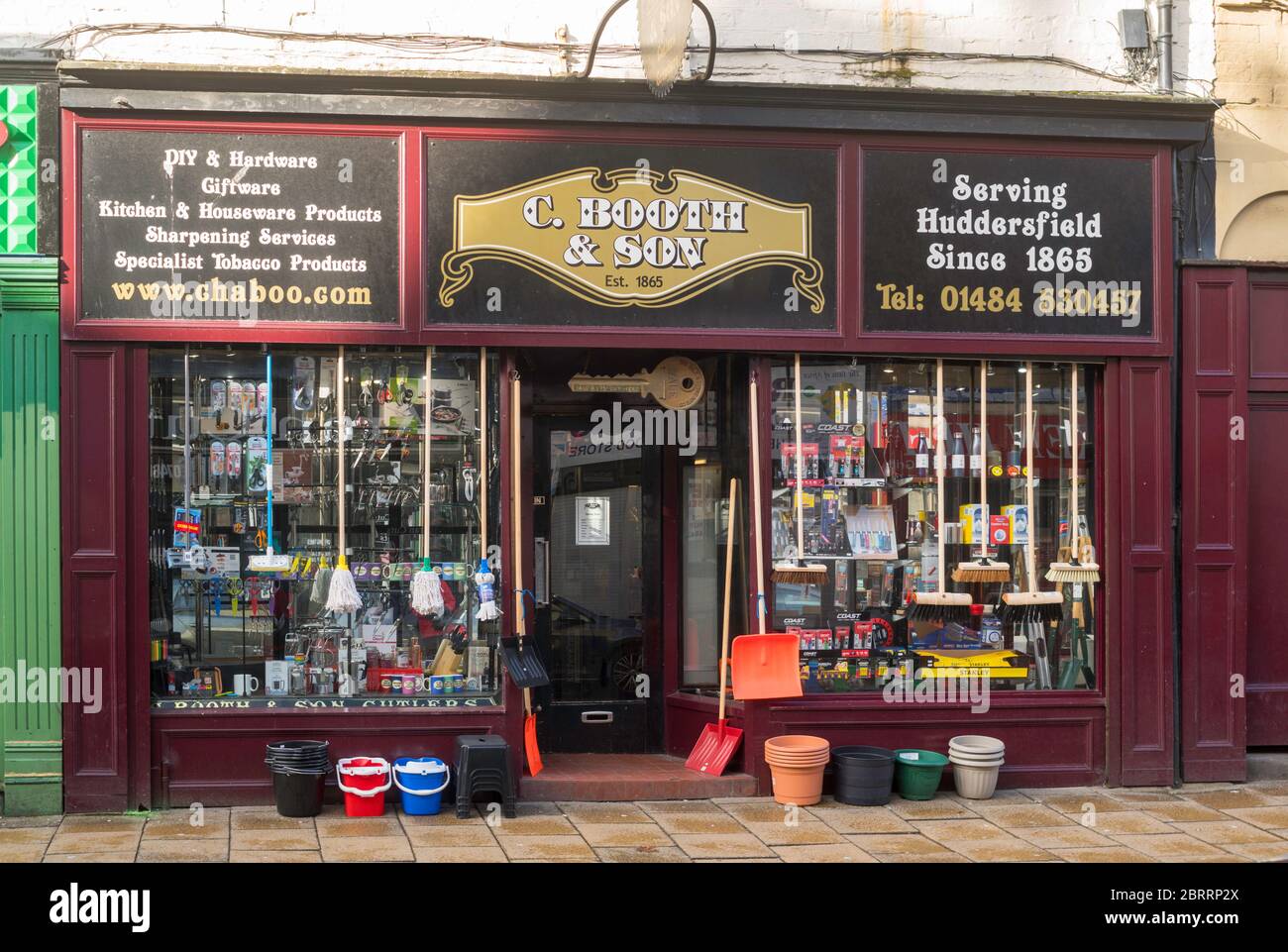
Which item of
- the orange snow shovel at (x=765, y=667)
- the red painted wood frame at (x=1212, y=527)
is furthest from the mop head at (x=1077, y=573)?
the orange snow shovel at (x=765, y=667)

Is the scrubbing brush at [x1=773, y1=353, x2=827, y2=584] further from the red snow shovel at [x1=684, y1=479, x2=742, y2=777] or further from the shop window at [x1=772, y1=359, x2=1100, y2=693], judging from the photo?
the red snow shovel at [x1=684, y1=479, x2=742, y2=777]

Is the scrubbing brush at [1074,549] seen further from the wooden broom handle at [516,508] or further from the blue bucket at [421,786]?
the blue bucket at [421,786]

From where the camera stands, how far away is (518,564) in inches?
332

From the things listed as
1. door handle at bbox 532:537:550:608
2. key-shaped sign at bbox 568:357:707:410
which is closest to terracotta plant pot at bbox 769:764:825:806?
door handle at bbox 532:537:550:608

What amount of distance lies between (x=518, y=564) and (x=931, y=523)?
2785mm

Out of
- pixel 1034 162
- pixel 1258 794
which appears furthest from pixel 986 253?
pixel 1258 794

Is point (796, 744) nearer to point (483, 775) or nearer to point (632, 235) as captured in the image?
point (483, 775)

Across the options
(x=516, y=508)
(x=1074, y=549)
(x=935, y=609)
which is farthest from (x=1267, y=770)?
(x=516, y=508)

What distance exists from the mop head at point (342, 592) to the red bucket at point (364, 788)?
0.98 meters

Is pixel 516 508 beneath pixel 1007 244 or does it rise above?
beneath

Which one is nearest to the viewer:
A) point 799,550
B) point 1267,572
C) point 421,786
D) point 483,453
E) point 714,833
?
point 714,833

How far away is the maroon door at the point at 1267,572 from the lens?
930 cm

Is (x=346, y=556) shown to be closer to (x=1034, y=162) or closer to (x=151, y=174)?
(x=151, y=174)

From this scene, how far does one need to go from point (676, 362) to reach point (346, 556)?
2.53 m
